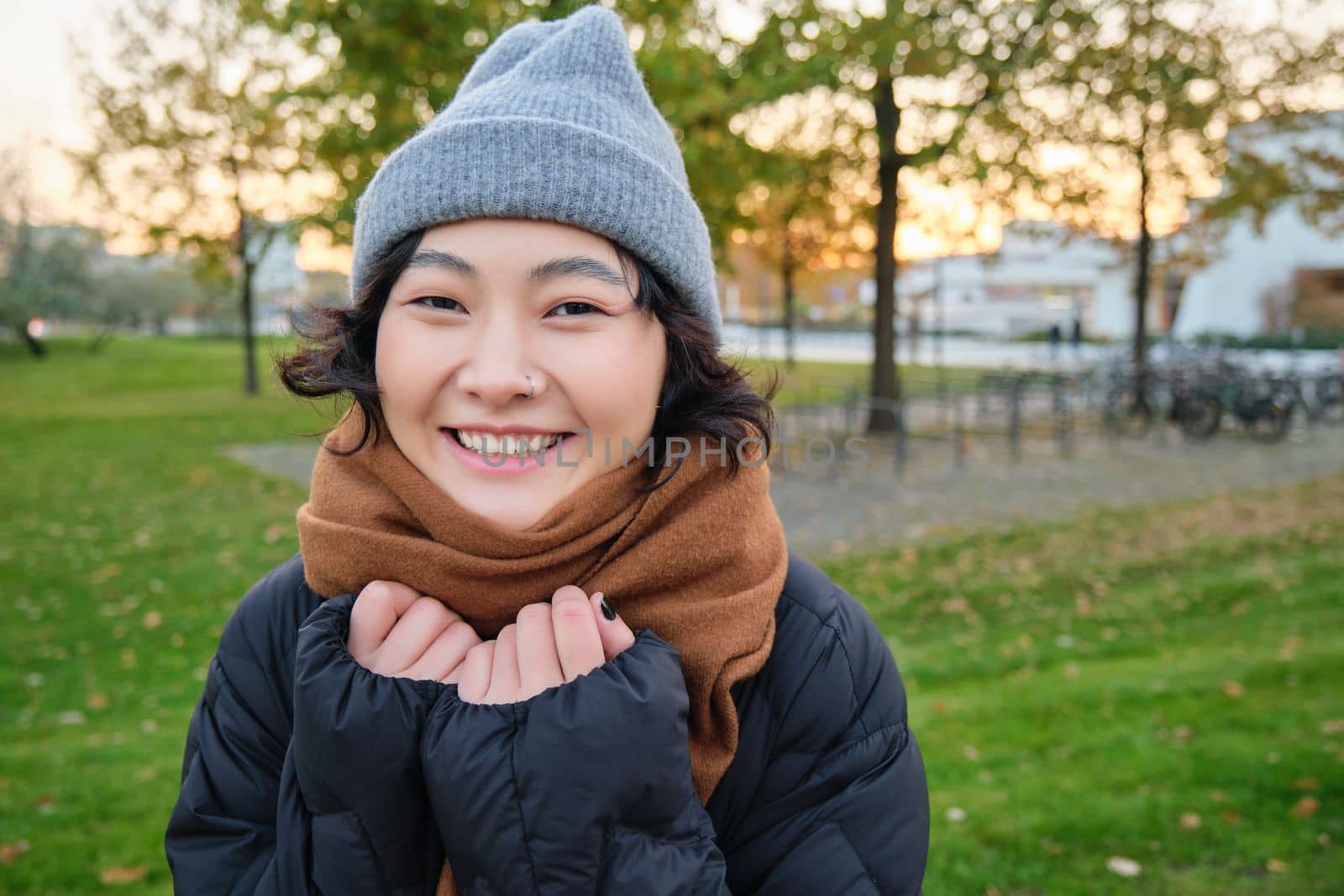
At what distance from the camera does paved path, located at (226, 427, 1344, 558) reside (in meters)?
9.45

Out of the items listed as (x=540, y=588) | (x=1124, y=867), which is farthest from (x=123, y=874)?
(x=1124, y=867)

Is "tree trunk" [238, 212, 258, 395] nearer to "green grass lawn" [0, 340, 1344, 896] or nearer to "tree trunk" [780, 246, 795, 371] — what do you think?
"green grass lawn" [0, 340, 1344, 896]

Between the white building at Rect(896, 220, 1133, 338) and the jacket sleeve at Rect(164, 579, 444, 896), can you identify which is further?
the white building at Rect(896, 220, 1133, 338)

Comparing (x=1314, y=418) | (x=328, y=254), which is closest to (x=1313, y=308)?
(x=1314, y=418)

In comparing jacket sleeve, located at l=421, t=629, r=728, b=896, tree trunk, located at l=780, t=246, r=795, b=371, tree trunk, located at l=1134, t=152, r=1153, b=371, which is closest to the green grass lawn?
jacket sleeve, located at l=421, t=629, r=728, b=896

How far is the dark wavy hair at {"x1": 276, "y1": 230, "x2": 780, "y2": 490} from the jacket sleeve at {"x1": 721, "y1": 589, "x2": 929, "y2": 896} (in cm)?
39

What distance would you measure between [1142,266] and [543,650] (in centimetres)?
1810

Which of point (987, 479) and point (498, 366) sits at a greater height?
point (498, 366)

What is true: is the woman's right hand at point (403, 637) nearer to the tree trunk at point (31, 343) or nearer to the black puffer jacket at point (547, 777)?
the black puffer jacket at point (547, 777)

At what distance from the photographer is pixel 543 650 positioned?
134 centimetres

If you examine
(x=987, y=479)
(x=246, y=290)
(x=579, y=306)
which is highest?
(x=246, y=290)

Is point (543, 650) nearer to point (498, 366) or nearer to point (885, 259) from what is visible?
point (498, 366)

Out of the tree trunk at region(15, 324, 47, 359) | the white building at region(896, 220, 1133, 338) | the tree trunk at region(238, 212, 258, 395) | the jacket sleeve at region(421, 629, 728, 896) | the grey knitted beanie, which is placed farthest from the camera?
the white building at region(896, 220, 1133, 338)

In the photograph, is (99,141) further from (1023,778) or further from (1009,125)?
(1023,778)
